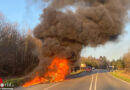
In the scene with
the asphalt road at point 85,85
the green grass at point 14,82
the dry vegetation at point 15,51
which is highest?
the dry vegetation at point 15,51

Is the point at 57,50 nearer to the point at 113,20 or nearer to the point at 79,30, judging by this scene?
the point at 79,30

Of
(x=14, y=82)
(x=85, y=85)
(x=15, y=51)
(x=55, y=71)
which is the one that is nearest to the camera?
(x=14, y=82)

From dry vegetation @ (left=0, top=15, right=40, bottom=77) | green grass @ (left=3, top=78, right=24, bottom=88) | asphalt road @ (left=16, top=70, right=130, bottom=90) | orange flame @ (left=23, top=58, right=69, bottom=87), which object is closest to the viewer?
green grass @ (left=3, top=78, right=24, bottom=88)

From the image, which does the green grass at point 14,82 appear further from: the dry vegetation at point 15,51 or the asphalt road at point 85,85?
the dry vegetation at point 15,51

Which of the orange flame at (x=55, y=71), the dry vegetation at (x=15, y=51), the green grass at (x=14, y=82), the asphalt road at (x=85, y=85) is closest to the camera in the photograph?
the green grass at (x=14, y=82)

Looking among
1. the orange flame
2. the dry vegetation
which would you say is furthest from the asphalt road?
the dry vegetation

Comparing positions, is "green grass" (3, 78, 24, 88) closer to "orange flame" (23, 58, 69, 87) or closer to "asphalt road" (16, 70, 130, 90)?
"asphalt road" (16, 70, 130, 90)

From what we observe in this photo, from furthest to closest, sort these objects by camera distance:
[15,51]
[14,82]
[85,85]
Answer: [15,51], [85,85], [14,82]

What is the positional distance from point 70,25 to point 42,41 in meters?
3.98

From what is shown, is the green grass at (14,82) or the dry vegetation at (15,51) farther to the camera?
the dry vegetation at (15,51)

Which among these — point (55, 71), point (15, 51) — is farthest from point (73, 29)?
point (15, 51)

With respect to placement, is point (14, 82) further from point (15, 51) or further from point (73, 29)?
point (15, 51)

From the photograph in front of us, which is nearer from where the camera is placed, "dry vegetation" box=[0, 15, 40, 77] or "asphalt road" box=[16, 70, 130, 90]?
"asphalt road" box=[16, 70, 130, 90]

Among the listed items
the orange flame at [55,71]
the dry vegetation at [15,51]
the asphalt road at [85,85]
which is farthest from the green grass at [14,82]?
the dry vegetation at [15,51]
